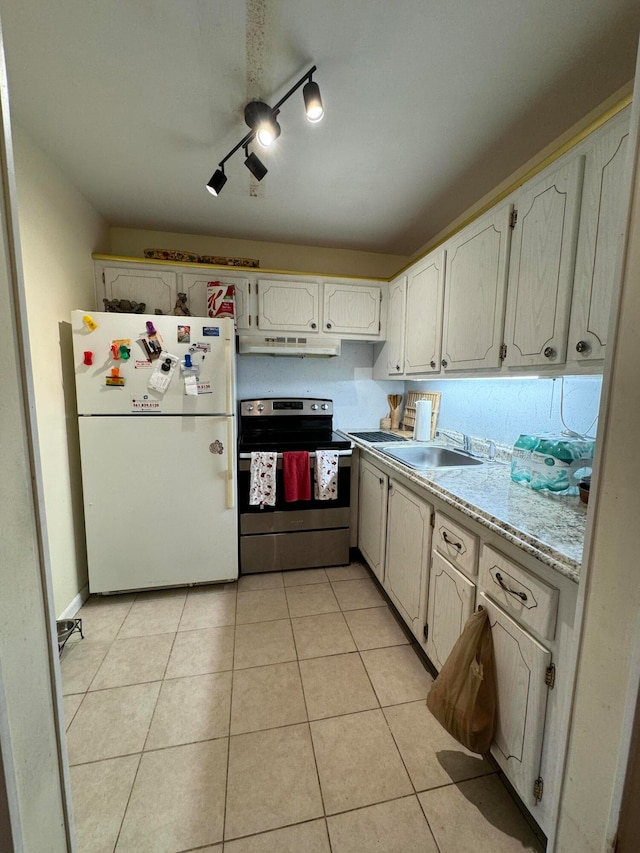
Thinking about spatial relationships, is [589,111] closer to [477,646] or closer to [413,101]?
[413,101]

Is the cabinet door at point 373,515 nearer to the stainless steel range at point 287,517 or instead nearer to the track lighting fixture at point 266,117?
the stainless steel range at point 287,517

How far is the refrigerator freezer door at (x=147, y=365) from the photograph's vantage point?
→ 6.31 ft

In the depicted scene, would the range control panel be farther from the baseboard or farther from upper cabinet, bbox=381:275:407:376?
the baseboard

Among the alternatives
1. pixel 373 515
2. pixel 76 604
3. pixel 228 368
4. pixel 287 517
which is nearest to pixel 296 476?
pixel 287 517

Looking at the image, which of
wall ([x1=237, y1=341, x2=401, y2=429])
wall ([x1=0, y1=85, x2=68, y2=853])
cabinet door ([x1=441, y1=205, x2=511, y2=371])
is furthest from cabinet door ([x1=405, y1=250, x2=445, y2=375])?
wall ([x1=0, y1=85, x2=68, y2=853])

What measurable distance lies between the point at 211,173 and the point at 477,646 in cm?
253

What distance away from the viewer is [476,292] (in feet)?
5.42

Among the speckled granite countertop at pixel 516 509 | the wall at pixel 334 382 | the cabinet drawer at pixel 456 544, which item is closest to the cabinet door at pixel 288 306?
the wall at pixel 334 382

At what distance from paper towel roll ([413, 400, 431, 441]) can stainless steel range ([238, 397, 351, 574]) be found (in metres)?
0.51

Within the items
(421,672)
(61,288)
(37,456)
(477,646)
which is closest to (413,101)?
(37,456)

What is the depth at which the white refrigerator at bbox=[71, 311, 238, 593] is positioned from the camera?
77.3 inches

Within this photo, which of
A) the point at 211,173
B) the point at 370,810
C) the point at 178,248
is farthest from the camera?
the point at 178,248

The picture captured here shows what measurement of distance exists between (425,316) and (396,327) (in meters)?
0.43

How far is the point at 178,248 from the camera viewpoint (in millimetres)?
2631
